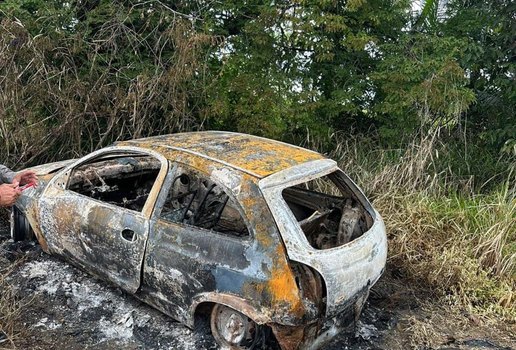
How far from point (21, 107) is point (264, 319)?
4734mm

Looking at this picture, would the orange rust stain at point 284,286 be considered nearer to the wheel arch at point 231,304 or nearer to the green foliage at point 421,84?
the wheel arch at point 231,304

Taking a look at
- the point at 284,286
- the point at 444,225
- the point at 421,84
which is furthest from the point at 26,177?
Result: the point at 421,84

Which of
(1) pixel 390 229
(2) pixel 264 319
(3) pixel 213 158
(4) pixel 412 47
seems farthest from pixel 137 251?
(4) pixel 412 47

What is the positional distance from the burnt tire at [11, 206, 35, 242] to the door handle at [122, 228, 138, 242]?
179cm

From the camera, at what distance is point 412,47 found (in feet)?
21.2

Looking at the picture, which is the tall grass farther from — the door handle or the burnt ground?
the door handle

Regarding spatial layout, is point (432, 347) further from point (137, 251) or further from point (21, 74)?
point (21, 74)

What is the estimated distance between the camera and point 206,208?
4.43 meters

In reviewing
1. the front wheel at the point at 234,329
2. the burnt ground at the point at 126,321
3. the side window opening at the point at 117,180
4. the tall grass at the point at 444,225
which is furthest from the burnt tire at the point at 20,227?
the tall grass at the point at 444,225

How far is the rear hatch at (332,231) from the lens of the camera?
317 cm

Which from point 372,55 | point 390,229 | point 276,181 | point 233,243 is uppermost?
point 372,55

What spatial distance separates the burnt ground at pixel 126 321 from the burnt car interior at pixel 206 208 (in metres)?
0.91

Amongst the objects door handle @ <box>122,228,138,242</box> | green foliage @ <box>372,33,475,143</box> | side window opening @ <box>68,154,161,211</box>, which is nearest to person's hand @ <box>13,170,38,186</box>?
side window opening @ <box>68,154,161,211</box>

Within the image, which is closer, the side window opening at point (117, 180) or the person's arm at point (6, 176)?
the person's arm at point (6, 176)
